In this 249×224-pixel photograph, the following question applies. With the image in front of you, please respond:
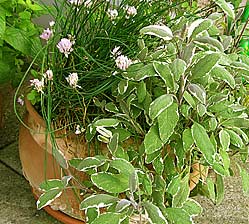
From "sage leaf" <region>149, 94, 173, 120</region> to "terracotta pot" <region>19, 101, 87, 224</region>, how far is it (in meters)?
0.32

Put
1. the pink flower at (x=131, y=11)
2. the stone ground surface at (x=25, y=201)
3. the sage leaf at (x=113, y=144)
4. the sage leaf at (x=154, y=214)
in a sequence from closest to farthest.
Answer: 1. the sage leaf at (x=154, y=214)
2. the sage leaf at (x=113, y=144)
3. the pink flower at (x=131, y=11)
4. the stone ground surface at (x=25, y=201)

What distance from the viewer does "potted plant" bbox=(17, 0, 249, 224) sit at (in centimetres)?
141

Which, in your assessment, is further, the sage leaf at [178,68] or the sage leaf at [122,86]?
the sage leaf at [122,86]

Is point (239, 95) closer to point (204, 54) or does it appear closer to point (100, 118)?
point (204, 54)

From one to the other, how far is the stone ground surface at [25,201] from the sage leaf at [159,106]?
667mm

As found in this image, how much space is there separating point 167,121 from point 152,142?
7 centimetres

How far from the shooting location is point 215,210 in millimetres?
1997

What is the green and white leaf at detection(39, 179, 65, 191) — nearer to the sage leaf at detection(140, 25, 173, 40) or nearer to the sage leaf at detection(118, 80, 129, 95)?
the sage leaf at detection(118, 80, 129, 95)

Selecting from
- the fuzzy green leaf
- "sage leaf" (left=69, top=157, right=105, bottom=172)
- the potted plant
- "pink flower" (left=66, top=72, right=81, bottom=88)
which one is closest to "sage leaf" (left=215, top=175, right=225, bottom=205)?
the potted plant

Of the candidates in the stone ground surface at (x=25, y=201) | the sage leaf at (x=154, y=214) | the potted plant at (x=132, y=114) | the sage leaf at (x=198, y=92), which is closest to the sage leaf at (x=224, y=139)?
the potted plant at (x=132, y=114)

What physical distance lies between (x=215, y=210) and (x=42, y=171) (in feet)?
2.13

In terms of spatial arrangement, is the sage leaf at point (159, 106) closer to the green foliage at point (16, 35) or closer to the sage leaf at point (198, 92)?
the sage leaf at point (198, 92)

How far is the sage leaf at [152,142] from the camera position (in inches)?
55.9

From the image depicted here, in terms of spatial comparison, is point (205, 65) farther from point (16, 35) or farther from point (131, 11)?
point (16, 35)
